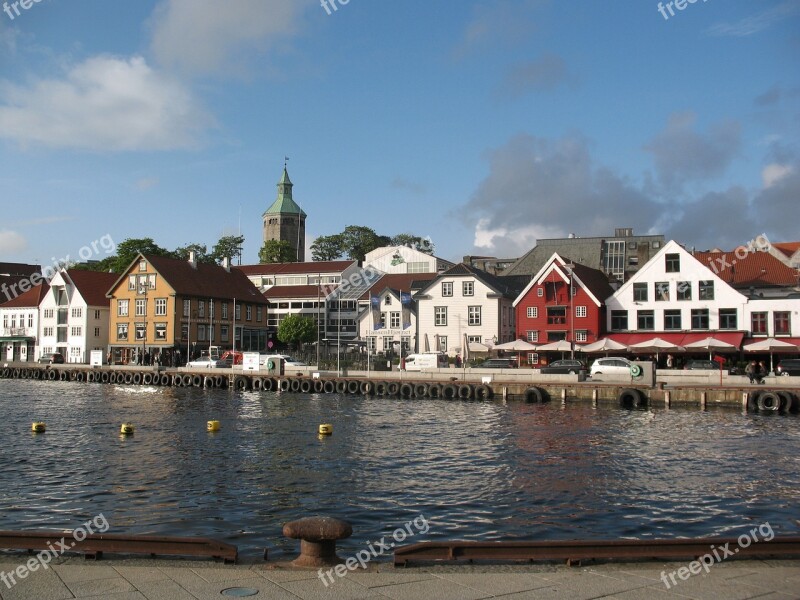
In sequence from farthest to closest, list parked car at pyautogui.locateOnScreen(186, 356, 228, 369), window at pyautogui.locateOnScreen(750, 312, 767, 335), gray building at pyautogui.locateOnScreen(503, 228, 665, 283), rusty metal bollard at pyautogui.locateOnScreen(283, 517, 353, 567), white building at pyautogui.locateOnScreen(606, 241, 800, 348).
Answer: gray building at pyautogui.locateOnScreen(503, 228, 665, 283) < parked car at pyautogui.locateOnScreen(186, 356, 228, 369) < window at pyautogui.locateOnScreen(750, 312, 767, 335) < white building at pyautogui.locateOnScreen(606, 241, 800, 348) < rusty metal bollard at pyautogui.locateOnScreen(283, 517, 353, 567)

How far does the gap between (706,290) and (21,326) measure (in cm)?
9513

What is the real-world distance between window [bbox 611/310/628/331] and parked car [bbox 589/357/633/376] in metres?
14.4

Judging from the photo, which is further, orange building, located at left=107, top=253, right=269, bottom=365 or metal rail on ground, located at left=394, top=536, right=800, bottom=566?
orange building, located at left=107, top=253, right=269, bottom=365

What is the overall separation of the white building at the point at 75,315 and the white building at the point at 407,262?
152 feet

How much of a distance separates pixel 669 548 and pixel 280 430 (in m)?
28.8

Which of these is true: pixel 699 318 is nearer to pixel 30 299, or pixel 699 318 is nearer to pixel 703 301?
pixel 703 301

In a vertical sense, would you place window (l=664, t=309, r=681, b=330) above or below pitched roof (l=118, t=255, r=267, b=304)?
below

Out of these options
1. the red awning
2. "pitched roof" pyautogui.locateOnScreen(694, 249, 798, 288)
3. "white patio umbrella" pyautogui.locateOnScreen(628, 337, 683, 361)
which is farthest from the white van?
"pitched roof" pyautogui.locateOnScreen(694, 249, 798, 288)

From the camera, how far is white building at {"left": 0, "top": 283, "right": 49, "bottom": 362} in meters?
108

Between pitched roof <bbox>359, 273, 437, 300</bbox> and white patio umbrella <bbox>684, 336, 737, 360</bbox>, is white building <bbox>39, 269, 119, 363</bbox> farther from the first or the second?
white patio umbrella <bbox>684, 336, 737, 360</bbox>

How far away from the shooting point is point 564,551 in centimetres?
1231

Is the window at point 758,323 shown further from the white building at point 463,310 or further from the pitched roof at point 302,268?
the pitched roof at point 302,268

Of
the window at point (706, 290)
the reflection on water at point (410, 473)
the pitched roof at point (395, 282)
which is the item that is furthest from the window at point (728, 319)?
the pitched roof at point (395, 282)

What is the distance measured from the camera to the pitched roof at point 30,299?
109206 mm
